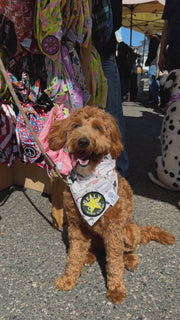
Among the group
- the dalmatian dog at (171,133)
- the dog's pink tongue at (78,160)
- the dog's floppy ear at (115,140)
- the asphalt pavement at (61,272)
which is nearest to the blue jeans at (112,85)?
the dalmatian dog at (171,133)

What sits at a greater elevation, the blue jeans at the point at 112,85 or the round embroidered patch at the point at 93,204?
the blue jeans at the point at 112,85

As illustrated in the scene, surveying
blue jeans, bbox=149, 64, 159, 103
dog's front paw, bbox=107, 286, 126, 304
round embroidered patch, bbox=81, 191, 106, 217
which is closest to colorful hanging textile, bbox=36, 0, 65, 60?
round embroidered patch, bbox=81, 191, 106, 217

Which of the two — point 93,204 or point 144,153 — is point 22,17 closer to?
point 93,204

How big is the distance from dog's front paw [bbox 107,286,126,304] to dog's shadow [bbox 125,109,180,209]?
147 cm

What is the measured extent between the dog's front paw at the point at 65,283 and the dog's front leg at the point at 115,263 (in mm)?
263

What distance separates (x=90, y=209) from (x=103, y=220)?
5.0 inches

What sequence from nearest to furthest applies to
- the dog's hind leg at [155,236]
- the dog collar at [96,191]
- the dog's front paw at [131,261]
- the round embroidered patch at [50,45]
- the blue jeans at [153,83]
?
the dog collar at [96,191]
the dog's front paw at [131,261]
the round embroidered patch at [50,45]
the dog's hind leg at [155,236]
the blue jeans at [153,83]

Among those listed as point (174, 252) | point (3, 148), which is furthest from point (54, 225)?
point (174, 252)

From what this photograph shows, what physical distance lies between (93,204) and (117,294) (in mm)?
621

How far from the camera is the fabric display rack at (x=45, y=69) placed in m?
2.10

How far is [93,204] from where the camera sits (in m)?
1.62

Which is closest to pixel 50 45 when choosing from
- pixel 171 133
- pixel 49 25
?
pixel 49 25

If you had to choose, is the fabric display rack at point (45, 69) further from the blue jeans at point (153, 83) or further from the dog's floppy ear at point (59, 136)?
the blue jeans at point (153, 83)

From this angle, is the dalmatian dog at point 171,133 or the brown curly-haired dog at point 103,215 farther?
the dalmatian dog at point 171,133
